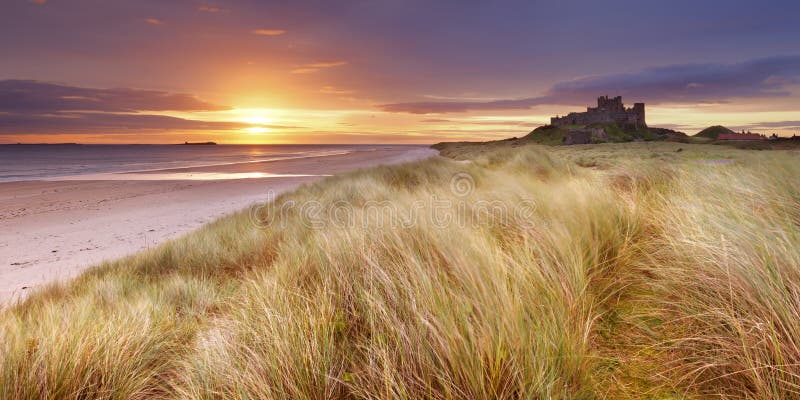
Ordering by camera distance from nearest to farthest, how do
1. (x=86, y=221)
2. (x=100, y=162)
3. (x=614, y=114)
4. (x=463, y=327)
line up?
(x=463, y=327) < (x=86, y=221) < (x=100, y=162) < (x=614, y=114)

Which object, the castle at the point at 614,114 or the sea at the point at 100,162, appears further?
the castle at the point at 614,114

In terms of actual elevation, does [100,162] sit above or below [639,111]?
below

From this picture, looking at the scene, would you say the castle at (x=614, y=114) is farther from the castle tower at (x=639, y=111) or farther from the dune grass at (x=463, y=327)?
the dune grass at (x=463, y=327)

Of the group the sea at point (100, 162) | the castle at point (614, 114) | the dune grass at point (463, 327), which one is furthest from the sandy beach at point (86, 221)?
the castle at point (614, 114)

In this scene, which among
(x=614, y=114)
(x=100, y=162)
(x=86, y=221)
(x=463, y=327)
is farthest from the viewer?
(x=614, y=114)

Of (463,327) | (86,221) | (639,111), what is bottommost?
(86,221)

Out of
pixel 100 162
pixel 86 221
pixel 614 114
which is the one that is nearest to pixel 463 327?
pixel 86 221

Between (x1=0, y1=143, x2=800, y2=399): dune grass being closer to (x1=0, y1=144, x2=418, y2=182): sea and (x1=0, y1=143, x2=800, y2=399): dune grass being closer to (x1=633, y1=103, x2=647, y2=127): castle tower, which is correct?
(x1=0, y1=144, x2=418, y2=182): sea

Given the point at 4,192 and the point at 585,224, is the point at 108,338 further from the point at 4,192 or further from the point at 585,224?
the point at 4,192

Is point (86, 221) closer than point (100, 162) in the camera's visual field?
Yes

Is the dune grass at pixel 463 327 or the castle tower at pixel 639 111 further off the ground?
the castle tower at pixel 639 111

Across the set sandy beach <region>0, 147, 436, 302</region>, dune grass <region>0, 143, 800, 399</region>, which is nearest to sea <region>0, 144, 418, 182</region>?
sandy beach <region>0, 147, 436, 302</region>

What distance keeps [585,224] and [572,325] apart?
1.62 meters

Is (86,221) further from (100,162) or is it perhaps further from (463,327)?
(100,162)
